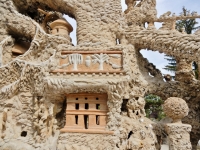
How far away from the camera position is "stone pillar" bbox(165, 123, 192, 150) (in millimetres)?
5778

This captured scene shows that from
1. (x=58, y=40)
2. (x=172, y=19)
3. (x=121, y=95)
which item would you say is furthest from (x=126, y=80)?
(x=172, y=19)

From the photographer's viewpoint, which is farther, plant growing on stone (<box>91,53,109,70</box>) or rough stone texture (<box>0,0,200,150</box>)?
plant growing on stone (<box>91,53,109,70</box>)

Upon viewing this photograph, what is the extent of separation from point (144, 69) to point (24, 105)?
4402mm

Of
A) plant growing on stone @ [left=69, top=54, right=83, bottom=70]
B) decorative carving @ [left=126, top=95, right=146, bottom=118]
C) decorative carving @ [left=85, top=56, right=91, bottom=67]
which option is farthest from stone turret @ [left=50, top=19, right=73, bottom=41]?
decorative carving @ [left=126, top=95, right=146, bottom=118]

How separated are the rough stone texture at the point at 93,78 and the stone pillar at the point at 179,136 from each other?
597 mm

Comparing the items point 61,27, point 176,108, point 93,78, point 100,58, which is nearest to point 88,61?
point 100,58

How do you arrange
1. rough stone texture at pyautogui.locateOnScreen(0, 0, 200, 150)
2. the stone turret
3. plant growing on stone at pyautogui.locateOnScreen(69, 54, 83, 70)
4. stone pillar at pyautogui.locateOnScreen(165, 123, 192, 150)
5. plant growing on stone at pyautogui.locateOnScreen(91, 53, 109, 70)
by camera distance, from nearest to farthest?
stone pillar at pyautogui.locateOnScreen(165, 123, 192, 150), rough stone texture at pyautogui.locateOnScreen(0, 0, 200, 150), plant growing on stone at pyautogui.locateOnScreen(91, 53, 109, 70), plant growing on stone at pyautogui.locateOnScreen(69, 54, 83, 70), the stone turret

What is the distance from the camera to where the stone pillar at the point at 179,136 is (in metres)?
5.78

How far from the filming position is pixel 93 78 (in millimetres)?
5969

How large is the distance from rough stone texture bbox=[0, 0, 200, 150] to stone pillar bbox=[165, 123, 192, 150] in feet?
1.96

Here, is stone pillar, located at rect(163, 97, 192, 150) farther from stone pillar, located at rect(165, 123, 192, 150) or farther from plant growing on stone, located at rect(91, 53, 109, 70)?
plant growing on stone, located at rect(91, 53, 109, 70)

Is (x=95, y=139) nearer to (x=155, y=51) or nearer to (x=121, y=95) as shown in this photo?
(x=121, y=95)

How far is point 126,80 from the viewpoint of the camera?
232 inches

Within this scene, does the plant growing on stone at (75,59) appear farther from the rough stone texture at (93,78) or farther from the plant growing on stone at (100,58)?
the plant growing on stone at (100,58)
